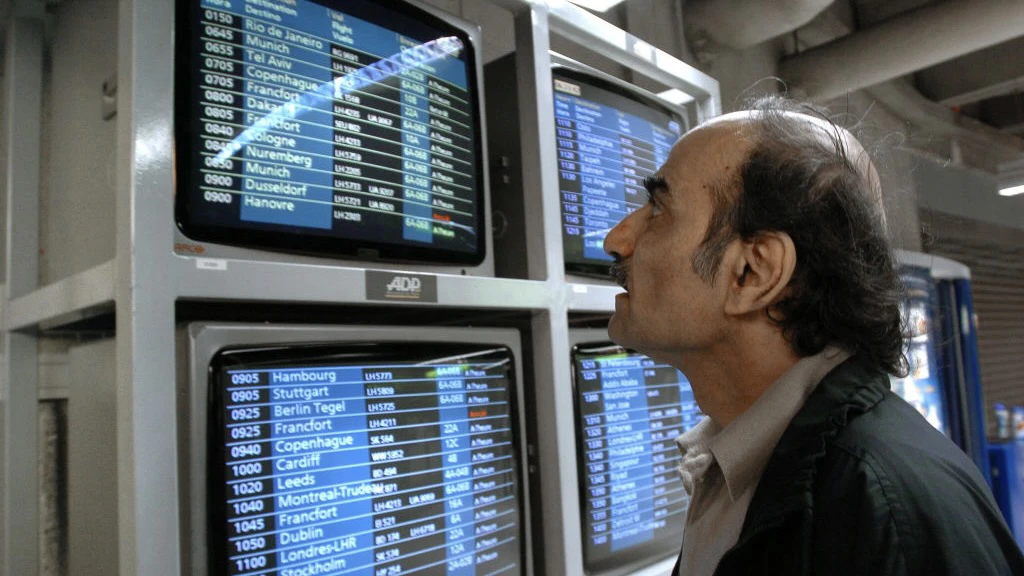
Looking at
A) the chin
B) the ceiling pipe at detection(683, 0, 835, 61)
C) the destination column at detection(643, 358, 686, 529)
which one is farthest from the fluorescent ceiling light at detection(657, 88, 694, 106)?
the ceiling pipe at detection(683, 0, 835, 61)

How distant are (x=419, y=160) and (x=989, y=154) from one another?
7982mm

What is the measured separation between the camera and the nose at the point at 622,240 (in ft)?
4.33

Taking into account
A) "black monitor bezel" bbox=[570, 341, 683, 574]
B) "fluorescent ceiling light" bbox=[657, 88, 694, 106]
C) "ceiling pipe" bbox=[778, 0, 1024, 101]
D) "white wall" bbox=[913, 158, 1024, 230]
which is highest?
"ceiling pipe" bbox=[778, 0, 1024, 101]

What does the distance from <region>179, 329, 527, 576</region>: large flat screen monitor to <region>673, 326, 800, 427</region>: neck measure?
369 millimetres

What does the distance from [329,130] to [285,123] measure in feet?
0.26

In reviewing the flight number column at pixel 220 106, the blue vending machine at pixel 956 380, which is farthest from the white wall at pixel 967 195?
the flight number column at pixel 220 106

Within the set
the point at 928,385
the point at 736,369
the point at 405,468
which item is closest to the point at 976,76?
the point at 928,385

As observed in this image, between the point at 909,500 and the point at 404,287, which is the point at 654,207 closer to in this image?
the point at 404,287

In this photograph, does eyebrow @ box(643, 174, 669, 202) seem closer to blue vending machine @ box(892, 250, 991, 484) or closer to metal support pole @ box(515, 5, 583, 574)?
metal support pole @ box(515, 5, 583, 574)

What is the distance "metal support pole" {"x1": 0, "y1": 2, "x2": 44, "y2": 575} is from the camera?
1216 mm

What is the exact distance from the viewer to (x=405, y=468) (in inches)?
47.9

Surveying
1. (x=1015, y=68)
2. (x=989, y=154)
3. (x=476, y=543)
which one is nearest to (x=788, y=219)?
(x=476, y=543)

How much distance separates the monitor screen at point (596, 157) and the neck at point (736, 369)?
0.48 meters

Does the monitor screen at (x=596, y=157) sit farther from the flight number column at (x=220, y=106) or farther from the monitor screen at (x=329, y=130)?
the flight number column at (x=220, y=106)
